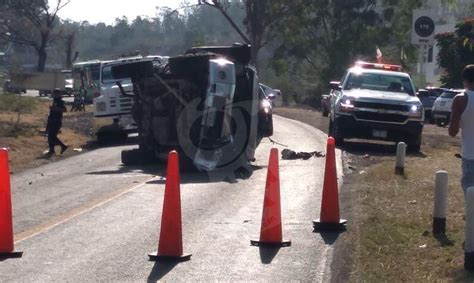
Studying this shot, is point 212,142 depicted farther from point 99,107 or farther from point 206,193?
point 99,107

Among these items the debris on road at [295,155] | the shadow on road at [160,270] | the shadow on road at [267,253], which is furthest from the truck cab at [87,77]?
the shadow on road at [160,270]

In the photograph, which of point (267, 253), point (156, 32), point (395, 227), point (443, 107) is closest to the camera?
point (267, 253)

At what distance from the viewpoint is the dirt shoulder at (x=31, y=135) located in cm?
2433

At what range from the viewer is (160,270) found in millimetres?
9859

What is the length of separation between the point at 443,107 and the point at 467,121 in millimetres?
29358

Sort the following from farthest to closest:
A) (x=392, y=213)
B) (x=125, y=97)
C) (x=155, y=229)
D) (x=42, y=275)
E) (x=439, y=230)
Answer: (x=125, y=97) < (x=392, y=213) < (x=155, y=229) < (x=439, y=230) < (x=42, y=275)

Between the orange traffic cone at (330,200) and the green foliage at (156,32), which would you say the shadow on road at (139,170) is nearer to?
the orange traffic cone at (330,200)

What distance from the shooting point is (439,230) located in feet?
38.2

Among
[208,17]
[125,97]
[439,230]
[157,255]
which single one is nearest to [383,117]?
[125,97]

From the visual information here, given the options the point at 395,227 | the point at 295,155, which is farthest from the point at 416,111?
the point at 395,227

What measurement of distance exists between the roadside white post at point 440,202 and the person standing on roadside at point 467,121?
1.76ft

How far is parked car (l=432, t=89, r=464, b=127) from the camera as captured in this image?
3922cm

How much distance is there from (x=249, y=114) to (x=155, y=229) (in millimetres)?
9336

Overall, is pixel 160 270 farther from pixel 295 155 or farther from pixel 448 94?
pixel 448 94
